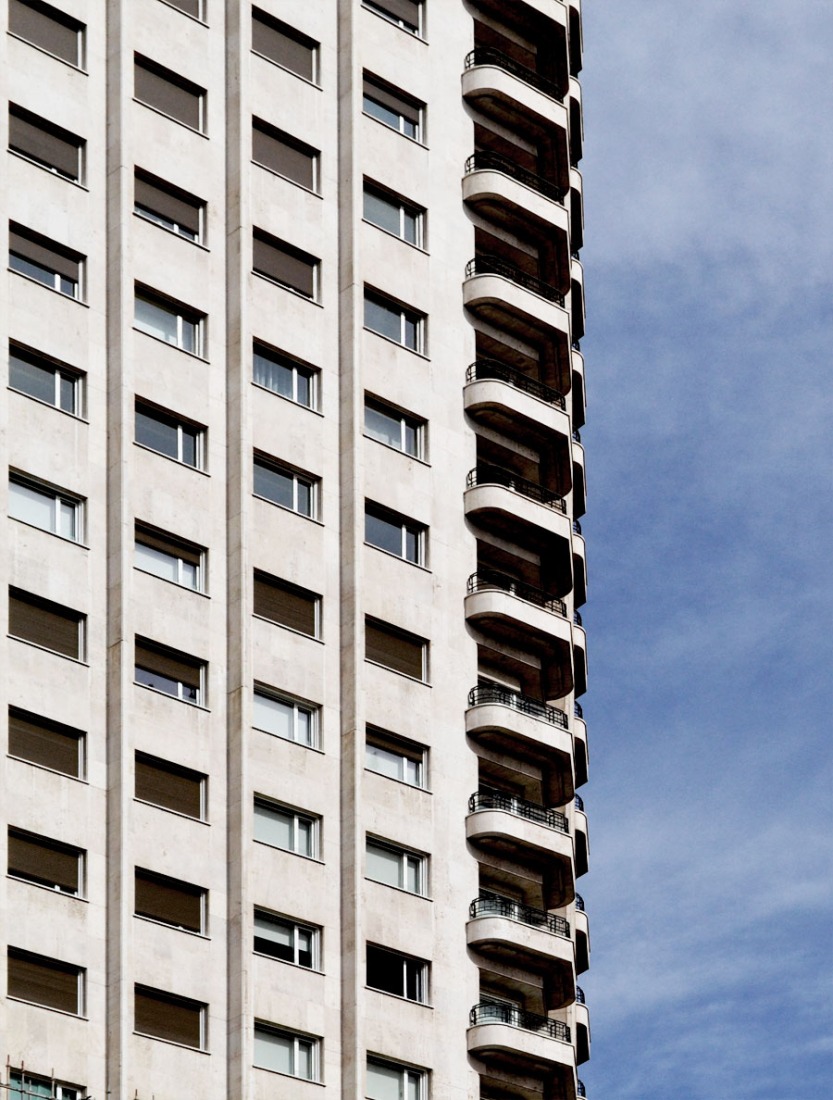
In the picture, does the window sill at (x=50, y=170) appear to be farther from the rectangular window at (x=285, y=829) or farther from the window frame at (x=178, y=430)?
the rectangular window at (x=285, y=829)

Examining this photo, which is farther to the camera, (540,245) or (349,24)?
(540,245)

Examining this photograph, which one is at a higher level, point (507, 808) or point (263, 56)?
point (263, 56)

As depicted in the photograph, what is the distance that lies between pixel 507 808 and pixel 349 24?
18.3m

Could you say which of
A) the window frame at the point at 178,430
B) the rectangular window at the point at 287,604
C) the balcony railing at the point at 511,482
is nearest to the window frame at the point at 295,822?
the rectangular window at the point at 287,604

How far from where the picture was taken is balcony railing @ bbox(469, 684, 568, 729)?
214ft

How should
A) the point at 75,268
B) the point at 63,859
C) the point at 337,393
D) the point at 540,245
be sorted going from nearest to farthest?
the point at 63,859
the point at 75,268
the point at 337,393
the point at 540,245

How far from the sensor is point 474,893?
63344 millimetres

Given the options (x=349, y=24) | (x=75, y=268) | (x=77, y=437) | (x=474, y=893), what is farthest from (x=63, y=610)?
(x=349, y=24)

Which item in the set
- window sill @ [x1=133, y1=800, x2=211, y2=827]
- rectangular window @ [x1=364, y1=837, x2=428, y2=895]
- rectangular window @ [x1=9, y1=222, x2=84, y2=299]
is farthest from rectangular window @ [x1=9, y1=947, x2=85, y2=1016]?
rectangular window @ [x1=9, y1=222, x2=84, y2=299]

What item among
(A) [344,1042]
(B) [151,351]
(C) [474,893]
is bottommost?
(A) [344,1042]

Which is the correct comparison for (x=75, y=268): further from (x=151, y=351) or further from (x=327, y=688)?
(x=327, y=688)

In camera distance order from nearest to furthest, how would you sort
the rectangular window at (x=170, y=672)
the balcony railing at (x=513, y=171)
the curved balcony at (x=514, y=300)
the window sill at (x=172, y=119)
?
the rectangular window at (x=170, y=672)
the window sill at (x=172, y=119)
the curved balcony at (x=514, y=300)
the balcony railing at (x=513, y=171)

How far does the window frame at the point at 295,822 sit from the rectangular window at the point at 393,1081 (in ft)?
14.4

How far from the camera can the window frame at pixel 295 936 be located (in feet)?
191
